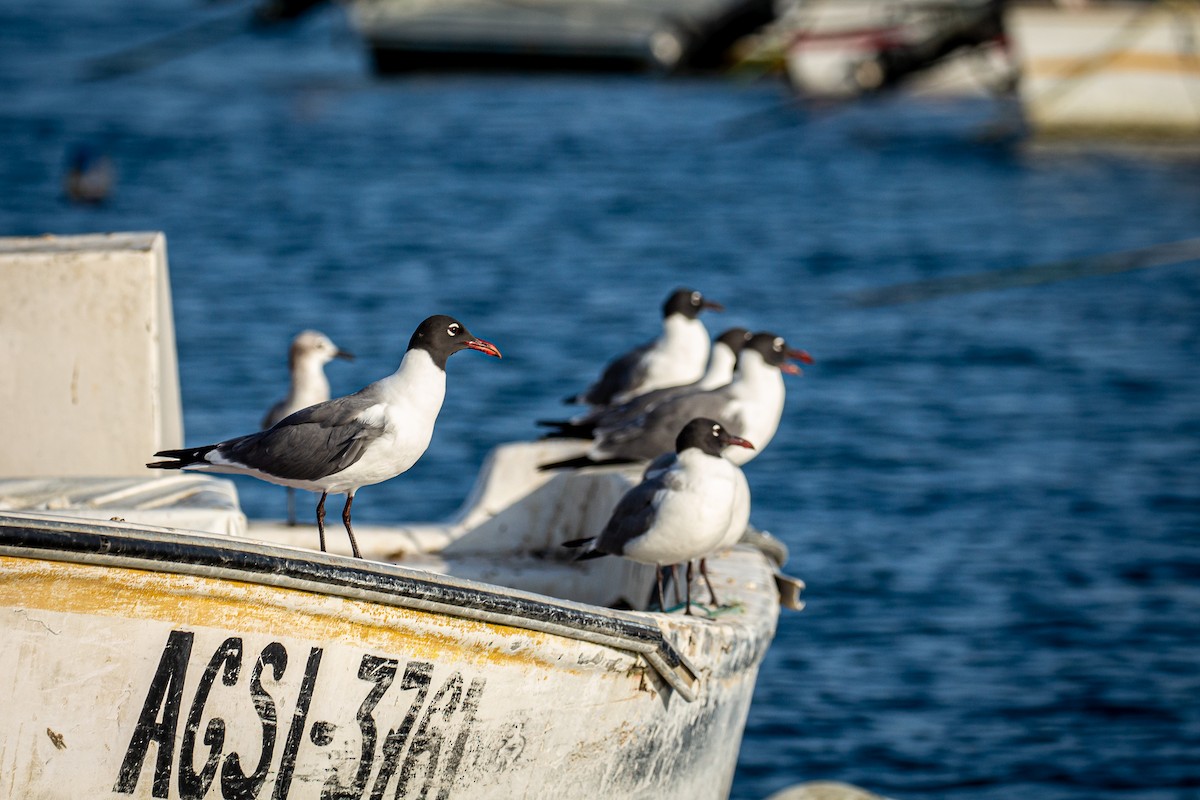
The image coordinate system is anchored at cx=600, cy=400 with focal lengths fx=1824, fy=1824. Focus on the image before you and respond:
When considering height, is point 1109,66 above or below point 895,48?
below

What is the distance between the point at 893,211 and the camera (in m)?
28.1

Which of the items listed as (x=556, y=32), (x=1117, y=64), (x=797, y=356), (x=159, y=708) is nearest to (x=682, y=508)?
(x=159, y=708)

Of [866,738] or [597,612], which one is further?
[866,738]

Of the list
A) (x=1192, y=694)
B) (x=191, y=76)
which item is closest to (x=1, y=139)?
(x=191, y=76)

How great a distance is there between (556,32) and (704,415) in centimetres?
3635

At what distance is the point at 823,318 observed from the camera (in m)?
21.0

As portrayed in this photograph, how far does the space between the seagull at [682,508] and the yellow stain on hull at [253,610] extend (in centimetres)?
112

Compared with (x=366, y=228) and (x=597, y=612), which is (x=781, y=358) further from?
(x=366, y=228)

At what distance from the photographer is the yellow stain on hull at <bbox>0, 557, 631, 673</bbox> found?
486 cm

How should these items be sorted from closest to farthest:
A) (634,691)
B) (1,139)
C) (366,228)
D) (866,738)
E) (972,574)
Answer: (634,691) < (866,738) < (972,574) < (366,228) < (1,139)

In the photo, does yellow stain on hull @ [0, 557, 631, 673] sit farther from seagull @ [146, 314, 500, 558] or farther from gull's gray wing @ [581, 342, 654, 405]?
gull's gray wing @ [581, 342, 654, 405]

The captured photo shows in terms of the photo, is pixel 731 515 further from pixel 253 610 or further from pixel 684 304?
pixel 684 304

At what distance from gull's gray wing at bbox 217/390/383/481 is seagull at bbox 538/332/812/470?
7.69 ft

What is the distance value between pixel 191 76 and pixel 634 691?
128 feet
